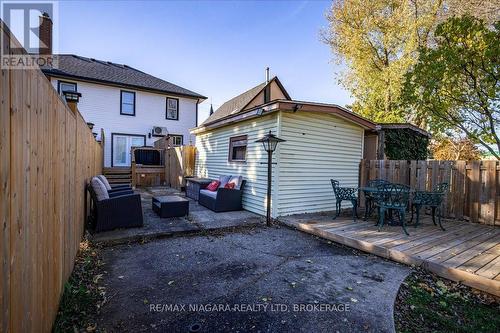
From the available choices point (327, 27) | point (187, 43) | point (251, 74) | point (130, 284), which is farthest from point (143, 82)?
point (130, 284)

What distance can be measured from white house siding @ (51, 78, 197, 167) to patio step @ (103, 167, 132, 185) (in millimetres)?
3418

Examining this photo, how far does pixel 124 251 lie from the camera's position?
4.14 metres

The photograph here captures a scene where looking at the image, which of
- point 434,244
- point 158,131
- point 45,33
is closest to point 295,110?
point 434,244

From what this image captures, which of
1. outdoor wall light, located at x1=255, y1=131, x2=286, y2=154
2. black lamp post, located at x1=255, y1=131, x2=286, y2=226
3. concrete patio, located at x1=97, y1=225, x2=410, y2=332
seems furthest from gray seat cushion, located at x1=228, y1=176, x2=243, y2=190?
concrete patio, located at x1=97, y1=225, x2=410, y2=332

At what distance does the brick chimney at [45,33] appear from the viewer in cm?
1256

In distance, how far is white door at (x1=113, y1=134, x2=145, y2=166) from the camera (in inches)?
569

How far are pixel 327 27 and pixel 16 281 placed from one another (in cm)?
1724

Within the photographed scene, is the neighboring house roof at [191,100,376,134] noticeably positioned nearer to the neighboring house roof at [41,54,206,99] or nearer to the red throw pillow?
the red throw pillow

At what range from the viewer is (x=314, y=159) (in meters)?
6.92

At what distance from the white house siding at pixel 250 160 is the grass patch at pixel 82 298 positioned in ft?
13.0

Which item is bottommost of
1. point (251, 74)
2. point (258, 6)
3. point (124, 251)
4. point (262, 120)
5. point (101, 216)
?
point (124, 251)

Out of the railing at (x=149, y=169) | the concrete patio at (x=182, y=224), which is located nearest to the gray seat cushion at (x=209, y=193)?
the concrete patio at (x=182, y=224)

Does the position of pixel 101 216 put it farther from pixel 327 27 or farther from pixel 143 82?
pixel 327 27

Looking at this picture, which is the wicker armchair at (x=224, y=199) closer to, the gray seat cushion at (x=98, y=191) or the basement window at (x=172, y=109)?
the gray seat cushion at (x=98, y=191)
